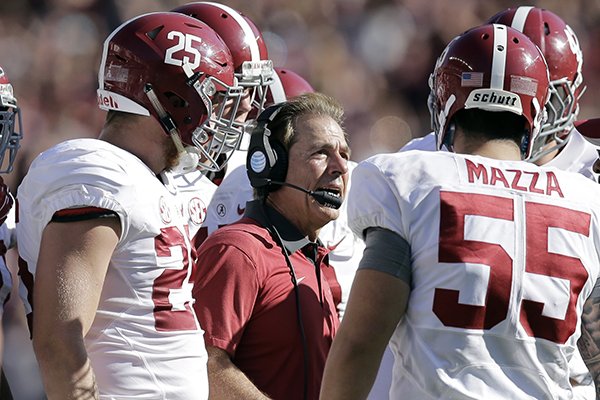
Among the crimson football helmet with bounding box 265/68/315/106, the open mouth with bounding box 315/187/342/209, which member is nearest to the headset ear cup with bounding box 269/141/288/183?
the open mouth with bounding box 315/187/342/209

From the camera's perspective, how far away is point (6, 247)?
2.84m

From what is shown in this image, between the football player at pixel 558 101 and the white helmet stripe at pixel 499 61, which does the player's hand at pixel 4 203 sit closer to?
the white helmet stripe at pixel 499 61

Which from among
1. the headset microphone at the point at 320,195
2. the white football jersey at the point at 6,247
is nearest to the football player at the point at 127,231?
the white football jersey at the point at 6,247

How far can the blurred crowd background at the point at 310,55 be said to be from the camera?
229 inches

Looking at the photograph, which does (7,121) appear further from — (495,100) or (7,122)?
(495,100)

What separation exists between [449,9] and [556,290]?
5.60 meters

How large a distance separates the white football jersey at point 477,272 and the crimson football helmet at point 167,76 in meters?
0.57

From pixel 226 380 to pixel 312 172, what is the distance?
728mm

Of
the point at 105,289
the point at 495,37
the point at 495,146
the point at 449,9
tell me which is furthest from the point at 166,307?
the point at 449,9

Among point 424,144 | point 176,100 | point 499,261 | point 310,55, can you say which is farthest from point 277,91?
point 310,55

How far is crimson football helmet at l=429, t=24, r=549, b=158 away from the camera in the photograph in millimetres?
2615

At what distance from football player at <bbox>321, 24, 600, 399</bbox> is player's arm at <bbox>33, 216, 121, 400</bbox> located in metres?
0.55

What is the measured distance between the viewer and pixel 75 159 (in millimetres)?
2412

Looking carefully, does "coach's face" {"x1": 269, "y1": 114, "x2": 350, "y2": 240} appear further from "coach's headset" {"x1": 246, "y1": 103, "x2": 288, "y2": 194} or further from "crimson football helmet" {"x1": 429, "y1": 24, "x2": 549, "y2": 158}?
"crimson football helmet" {"x1": 429, "y1": 24, "x2": 549, "y2": 158}
